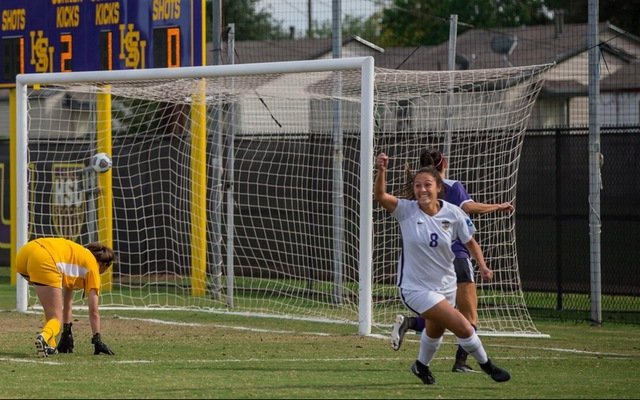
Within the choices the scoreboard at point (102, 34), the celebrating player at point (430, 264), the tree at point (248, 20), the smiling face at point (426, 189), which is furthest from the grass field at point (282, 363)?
the tree at point (248, 20)

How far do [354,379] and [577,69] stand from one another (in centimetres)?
2901

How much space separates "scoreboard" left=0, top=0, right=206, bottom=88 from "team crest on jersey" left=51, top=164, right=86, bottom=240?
121 inches

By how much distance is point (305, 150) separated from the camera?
19.1m

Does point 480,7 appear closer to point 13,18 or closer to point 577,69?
point 577,69

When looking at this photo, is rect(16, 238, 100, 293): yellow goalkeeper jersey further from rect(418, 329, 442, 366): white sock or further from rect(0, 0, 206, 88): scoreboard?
rect(0, 0, 206, 88): scoreboard

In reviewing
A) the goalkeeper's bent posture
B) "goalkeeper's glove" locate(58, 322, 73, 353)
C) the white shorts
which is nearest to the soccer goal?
the goalkeeper's bent posture

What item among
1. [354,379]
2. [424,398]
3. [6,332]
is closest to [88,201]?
[6,332]

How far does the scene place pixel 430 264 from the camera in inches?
379

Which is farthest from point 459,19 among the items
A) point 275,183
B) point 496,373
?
point 496,373

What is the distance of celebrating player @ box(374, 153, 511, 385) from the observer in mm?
9541

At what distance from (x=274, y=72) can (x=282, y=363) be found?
453 centimetres

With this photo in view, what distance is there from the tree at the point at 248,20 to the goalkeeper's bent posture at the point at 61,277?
1164 cm

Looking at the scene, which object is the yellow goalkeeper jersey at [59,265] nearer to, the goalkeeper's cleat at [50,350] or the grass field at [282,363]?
the goalkeeper's cleat at [50,350]

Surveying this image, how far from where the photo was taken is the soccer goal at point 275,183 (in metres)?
15.3
